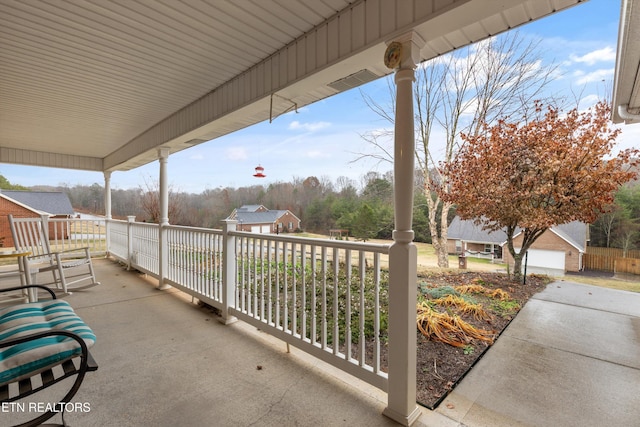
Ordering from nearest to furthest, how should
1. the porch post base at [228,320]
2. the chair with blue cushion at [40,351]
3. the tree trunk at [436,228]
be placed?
1. the chair with blue cushion at [40,351]
2. the porch post base at [228,320]
3. the tree trunk at [436,228]

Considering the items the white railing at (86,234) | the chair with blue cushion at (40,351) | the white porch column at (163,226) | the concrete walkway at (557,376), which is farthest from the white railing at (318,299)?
the white railing at (86,234)

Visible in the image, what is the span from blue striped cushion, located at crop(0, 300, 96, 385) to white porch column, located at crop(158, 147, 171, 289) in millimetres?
2424

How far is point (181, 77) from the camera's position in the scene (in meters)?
2.89

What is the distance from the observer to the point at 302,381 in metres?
1.94

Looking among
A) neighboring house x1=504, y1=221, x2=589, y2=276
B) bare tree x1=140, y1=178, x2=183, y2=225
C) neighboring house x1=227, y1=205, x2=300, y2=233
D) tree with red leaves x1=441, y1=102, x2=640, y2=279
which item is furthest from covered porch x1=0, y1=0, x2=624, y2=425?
neighboring house x1=504, y1=221, x2=589, y2=276

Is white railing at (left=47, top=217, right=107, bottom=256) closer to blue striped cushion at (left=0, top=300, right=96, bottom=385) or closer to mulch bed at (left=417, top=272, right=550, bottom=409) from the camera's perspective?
blue striped cushion at (left=0, top=300, right=96, bottom=385)

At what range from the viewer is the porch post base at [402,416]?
5.02ft

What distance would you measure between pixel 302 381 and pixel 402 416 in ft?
2.32

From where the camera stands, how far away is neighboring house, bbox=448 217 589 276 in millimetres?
5156

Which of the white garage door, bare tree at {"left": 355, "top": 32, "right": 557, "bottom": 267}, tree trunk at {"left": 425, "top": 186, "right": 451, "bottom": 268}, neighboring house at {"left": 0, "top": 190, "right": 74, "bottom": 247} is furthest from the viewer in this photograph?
neighboring house at {"left": 0, "top": 190, "right": 74, "bottom": 247}

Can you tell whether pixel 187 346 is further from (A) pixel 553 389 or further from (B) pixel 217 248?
(A) pixel 553 389

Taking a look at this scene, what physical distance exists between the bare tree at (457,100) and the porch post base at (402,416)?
15.2 feet

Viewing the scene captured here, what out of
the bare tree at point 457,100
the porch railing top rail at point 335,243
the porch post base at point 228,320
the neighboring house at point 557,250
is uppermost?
the bare tree at point 457,100

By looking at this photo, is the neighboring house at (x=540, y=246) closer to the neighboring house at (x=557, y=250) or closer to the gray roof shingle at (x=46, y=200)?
the neighboring house at (x=557, y=250)
